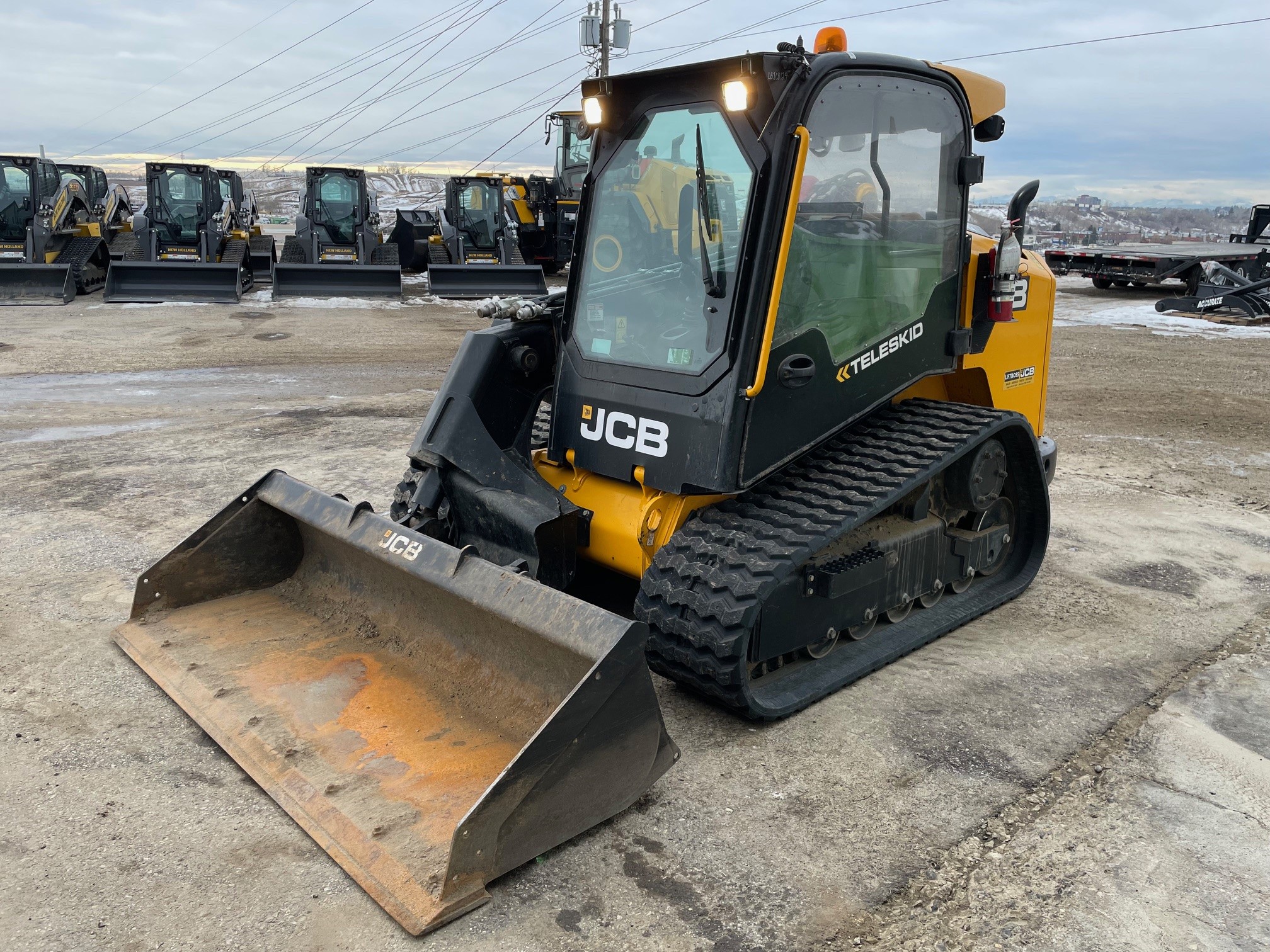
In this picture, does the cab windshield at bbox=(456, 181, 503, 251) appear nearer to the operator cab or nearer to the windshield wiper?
the operator cab

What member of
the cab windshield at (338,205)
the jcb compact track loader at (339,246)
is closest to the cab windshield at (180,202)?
the jcb compact track loader at (339,246)

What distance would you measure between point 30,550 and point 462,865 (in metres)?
3.91

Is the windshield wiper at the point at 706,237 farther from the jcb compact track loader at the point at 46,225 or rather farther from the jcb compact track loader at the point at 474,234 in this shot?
the jcb compact track loader at the point at 46,225

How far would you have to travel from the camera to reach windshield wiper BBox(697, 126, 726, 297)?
3.57m

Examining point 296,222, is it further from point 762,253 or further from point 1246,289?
point 762,253

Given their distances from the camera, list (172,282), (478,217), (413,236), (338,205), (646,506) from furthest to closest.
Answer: (413,236)
(478,217)
(338,205)
(172,282)
(646,506)

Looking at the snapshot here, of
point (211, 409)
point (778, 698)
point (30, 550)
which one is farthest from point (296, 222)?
point (778, 698)

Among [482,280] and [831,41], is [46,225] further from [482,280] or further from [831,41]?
[831,41]

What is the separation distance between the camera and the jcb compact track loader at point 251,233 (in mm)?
20781

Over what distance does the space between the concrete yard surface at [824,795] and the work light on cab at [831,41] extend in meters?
2.42

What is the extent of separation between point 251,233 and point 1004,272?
2025 centimetres

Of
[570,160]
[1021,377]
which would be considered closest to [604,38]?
[570,160]

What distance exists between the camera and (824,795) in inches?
127

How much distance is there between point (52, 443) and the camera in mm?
7738
